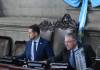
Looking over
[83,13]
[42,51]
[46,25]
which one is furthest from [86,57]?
[46,25]

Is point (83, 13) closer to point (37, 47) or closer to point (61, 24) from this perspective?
point (61, 24)

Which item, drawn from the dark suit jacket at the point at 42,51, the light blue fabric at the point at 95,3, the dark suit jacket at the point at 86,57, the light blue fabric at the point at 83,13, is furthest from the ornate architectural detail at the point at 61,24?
the dark suit jacket at the point at 86,57

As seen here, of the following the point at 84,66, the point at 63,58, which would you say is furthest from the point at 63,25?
the point at 84,66

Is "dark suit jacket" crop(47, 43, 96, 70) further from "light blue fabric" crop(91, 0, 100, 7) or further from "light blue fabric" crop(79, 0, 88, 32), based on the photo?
"light blue fabric" crop(91, 0, 100, 7)

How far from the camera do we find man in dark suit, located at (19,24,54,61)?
19.6 ft

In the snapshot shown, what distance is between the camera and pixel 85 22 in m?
6.53

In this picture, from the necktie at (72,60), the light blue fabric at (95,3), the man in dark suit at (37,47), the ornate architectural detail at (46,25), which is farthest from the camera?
the ornate architectural detail at (46,25)

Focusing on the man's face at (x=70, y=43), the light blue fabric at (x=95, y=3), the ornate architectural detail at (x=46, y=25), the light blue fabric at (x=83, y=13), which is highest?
the light blue fabric at (x=95, y=3)

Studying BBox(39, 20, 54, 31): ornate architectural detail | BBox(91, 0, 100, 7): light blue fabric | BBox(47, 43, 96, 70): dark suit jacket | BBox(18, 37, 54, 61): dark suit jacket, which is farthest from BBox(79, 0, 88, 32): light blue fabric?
BBox(47, 43, 96, 70): dark suit jacket

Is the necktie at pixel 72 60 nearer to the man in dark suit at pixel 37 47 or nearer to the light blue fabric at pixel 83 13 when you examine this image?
the man in dark suit at pixel 37 47

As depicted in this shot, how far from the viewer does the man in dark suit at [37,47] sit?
5.96 m

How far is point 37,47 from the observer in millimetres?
6035

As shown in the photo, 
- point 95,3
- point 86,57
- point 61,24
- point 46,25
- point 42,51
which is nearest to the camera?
point 86,57

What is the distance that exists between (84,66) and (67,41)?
45 centimetres
